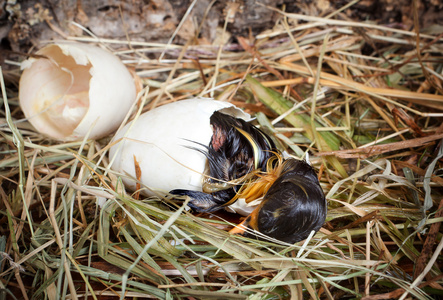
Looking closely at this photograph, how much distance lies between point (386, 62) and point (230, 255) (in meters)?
1.36

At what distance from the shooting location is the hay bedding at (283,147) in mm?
1090

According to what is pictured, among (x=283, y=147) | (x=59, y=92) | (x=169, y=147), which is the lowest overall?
(x=283, y=147)

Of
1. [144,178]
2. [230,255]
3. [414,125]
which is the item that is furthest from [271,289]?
[414,125]

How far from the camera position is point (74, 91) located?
1.63 m

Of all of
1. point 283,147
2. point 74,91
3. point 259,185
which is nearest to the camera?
point 259,185

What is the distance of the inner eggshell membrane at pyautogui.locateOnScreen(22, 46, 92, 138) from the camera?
150 centimetres

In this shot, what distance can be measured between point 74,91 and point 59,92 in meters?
0.08

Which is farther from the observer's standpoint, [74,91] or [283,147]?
[74,91]

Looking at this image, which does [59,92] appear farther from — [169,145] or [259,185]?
[259,185]

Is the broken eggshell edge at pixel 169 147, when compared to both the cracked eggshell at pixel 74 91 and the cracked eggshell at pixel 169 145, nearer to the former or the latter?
the cracked eggshell at pixel 169 145

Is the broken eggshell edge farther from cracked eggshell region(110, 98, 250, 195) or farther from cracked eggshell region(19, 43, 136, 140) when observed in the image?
cracked eggshell region(19, 43, 136, 140)

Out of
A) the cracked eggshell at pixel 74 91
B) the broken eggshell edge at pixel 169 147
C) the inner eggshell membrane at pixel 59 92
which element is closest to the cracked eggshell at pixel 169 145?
the broken eggshell edge at pixel 169 147

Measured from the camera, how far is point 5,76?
1.68m

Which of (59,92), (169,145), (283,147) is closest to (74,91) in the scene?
→ (59,92)
